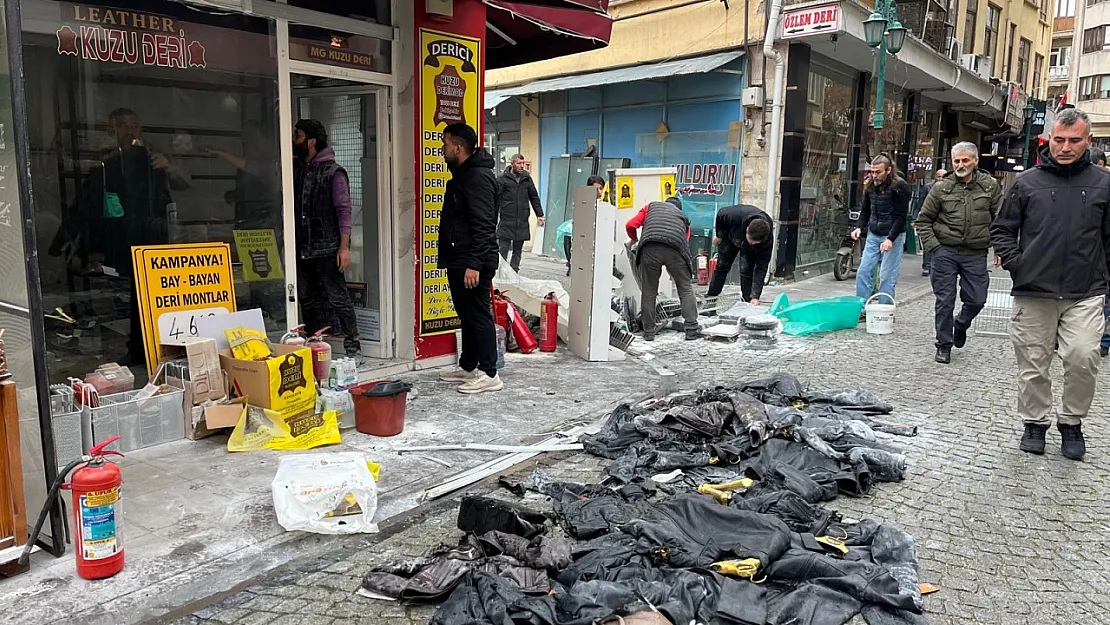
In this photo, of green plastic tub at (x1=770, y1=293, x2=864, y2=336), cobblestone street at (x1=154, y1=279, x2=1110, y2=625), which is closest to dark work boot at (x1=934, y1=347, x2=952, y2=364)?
cobblestone street at (x1=154, y1=279, x2=1110, y2=625)

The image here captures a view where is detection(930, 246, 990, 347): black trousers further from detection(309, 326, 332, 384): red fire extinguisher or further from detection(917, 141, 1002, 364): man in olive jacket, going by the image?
detection(309, 326, 332, 384): red fire extinguisher

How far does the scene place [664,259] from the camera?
8.32 metres

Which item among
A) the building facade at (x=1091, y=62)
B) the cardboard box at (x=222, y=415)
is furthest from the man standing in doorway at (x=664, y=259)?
the building facade at (x=1091, y=62)

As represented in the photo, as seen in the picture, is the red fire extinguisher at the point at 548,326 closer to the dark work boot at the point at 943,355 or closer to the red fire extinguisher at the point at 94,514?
the dark work boot at the point at 943,355

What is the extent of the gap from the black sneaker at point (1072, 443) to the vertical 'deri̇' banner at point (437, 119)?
14.9 feet

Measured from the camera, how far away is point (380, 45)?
6.04 meters

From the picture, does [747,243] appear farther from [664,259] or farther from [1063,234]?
[1063,234]

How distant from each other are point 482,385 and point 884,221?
5.94 metres

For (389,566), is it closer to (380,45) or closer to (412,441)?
(412,441)

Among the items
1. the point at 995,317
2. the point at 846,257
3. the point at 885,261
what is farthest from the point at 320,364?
the point at 846,257

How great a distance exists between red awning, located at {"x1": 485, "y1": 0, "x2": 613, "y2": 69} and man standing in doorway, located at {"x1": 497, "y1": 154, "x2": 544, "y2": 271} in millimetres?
2595

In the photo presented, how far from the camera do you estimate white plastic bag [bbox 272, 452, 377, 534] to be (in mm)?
3641

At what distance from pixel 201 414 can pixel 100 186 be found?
1.73 m

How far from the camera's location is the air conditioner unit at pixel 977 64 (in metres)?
18.5
